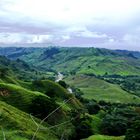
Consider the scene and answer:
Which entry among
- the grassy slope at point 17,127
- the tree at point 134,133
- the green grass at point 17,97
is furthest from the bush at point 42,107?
the tree at point 134,133

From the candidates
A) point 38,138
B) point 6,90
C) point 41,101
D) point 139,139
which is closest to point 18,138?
point 38,138

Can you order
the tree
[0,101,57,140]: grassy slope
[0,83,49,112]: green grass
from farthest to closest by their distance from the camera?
1. [0,83,49,112]: green grass
2. [0,101,57,140]: grassy slope
3. the tree

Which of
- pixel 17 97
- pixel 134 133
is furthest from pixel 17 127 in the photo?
pixel 17 97

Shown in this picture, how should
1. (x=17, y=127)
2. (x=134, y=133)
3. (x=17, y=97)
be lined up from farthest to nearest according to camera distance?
(x=17, y=97)
(x=17, y=127)
(x=134, y=133)

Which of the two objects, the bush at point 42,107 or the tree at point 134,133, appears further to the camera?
the bush at point 42,107

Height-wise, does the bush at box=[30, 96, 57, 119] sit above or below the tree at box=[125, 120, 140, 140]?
below

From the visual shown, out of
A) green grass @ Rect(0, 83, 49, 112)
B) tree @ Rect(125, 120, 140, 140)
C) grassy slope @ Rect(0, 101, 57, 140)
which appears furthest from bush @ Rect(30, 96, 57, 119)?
tree @ Rect(125, 120, 140, 140)

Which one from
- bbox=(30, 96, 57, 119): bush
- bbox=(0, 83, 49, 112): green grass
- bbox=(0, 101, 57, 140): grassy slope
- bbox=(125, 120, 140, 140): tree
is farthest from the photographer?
bbox=(0, 83, 49, 112): green grass

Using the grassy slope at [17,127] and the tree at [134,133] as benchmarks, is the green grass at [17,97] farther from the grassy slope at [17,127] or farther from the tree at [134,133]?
the tree at [134,133]

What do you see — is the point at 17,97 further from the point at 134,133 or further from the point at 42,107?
the point at 134,133

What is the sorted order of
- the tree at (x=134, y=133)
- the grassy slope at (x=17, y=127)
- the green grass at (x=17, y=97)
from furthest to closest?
the green grass at (x=17, y=97), the grassy slope at (x=17, y=127), the tree at (x=134, y=133)

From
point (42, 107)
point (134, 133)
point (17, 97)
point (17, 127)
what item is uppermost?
point (134, 133)

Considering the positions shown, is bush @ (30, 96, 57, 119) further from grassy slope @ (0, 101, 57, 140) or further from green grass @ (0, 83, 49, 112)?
grassy slope @ (0, 101, 57, 140)
